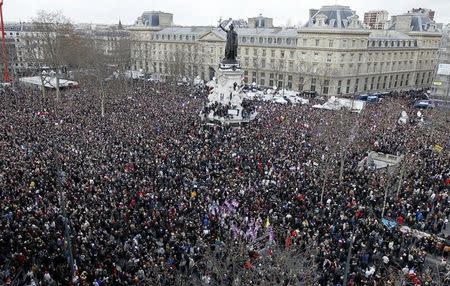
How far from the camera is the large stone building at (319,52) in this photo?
69.5m

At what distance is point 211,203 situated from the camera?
22969mm

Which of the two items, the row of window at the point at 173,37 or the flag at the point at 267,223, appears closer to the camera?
the flag at the point at 267,223

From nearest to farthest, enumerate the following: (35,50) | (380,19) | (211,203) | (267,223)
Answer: (267,223)
(211,203)
(35,50)
(380,19)

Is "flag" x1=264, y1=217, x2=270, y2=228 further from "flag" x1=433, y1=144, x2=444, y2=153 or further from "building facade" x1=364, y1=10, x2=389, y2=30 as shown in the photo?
"building facade" x1=364, y1=10, x2=389, y2=30

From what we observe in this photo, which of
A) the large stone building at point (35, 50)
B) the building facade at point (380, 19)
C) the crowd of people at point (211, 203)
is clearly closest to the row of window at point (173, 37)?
the large stone building at point (35, 50)

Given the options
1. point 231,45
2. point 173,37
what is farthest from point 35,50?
point 231,45

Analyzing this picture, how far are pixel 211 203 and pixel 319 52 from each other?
54.5m

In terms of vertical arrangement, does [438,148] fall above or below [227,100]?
below

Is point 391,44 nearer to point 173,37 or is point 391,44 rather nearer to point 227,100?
point 173,37

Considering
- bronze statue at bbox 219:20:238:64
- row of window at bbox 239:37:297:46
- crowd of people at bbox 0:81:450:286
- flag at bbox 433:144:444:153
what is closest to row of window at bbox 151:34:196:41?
row of window at bbox 239:37:297:46

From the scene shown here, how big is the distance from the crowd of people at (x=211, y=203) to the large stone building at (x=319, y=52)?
108 feet

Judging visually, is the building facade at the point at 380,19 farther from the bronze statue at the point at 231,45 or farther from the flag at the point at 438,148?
the flag at the point at 438,148

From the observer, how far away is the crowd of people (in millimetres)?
16922

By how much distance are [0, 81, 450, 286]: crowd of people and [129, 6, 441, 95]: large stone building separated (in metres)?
32.9
